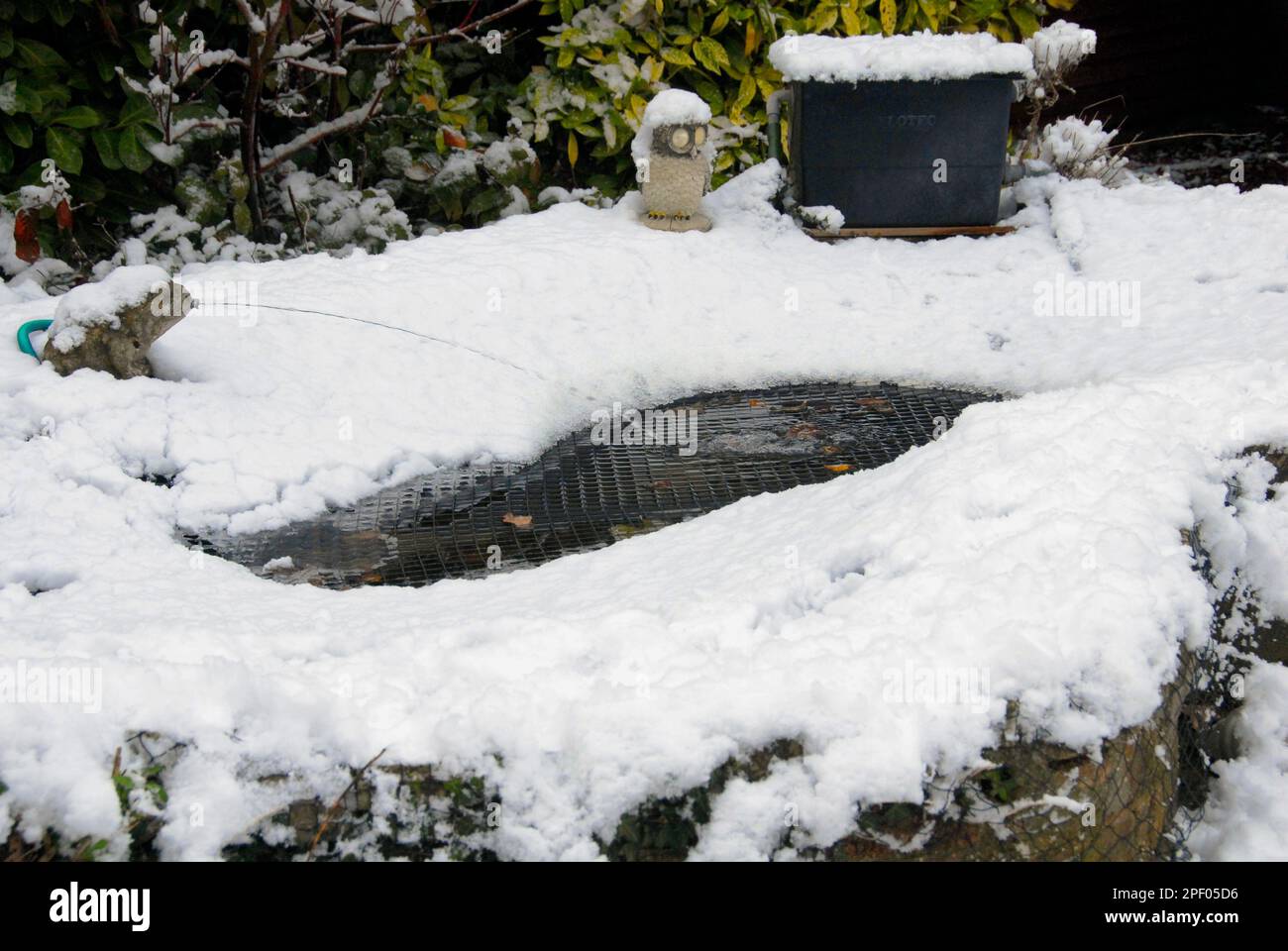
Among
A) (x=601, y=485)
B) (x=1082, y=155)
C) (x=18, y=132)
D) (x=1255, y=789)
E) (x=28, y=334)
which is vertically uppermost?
(x=18, y=132)

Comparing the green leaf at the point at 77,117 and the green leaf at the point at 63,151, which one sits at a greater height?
the green leaf at the point at 77,117

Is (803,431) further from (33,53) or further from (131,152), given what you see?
(33,53)

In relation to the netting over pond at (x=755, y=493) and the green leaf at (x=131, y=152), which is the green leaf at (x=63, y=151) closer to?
the green leaf at (x=131, y=152)

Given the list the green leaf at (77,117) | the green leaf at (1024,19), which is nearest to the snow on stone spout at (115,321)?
the green leaf at (77,117)

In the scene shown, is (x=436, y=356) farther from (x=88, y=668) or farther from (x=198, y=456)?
(x=88, y=668)

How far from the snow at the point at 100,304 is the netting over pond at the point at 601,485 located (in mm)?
946

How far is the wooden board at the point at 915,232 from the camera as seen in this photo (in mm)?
5660

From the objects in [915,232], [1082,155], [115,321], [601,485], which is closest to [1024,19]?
[1082,155]

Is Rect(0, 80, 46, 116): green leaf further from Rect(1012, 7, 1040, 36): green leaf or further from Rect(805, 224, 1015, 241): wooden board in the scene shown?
Rect(1012, 7, 1040, 36): green leaf

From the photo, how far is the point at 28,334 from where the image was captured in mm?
3996

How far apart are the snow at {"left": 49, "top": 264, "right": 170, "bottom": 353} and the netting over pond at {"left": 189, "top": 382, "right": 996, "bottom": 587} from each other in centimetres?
95

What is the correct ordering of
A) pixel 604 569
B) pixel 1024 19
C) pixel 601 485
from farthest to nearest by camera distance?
1. pixel 1024 19
2. pixel 601 485
3. pixel 604 569

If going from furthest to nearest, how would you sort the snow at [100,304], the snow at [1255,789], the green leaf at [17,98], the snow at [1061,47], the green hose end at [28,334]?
1. the snow at [1061,47]
2. the green leaf at [17,98]
3. the green hose end at [28,334]
4. the snow at [100,304]
5. the snow at [1255,789]

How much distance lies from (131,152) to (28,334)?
1.75 metres
